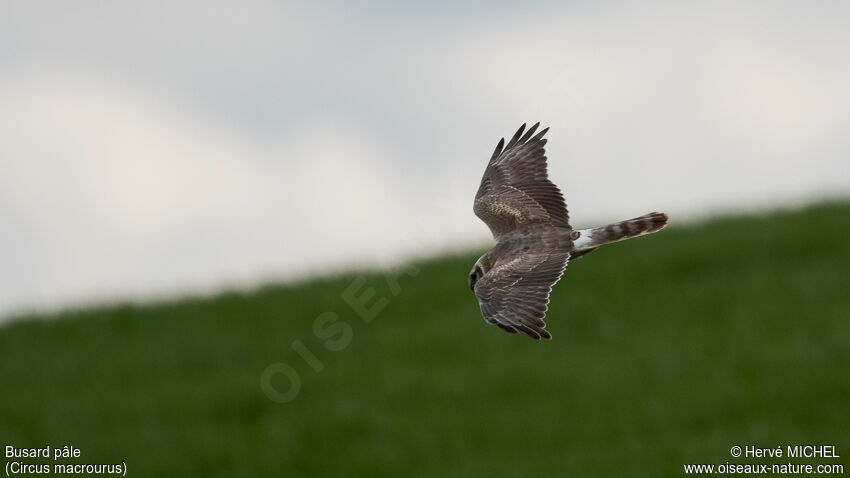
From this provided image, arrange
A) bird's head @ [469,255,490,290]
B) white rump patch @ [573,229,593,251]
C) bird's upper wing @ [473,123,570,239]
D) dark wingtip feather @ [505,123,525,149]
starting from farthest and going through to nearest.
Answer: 1. dark wingtip feather @ [505,123,525,149]
2. bird's upper wing @ [473,123,570,239]
3. white rump patch @ [573,229,593,251]
4. bird's head @ [469,255,490,290]

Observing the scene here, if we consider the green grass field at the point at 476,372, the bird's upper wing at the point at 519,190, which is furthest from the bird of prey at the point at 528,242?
the green grass field at the point at 476,372

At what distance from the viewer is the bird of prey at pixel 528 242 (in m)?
4.14

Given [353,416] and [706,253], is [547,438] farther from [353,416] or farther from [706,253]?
[706,253]

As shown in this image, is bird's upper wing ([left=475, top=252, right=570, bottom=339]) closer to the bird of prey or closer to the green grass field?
the bird of prey

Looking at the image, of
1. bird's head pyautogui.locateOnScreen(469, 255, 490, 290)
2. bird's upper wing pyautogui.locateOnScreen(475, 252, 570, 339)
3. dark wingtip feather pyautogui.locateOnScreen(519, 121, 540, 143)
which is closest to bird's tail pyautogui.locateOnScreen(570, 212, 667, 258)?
bird's upper wing pyautogui.locateOnScreen(475, 252, 570, 339)

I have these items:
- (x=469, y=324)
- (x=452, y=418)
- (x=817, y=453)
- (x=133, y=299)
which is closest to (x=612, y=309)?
(x=469, y=324)

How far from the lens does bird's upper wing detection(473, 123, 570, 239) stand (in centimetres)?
517

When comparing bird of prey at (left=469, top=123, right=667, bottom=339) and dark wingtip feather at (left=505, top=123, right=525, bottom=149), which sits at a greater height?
dark wingtip feather at (left=505, top=123, right=525, bottom=149)

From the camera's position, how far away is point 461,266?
33.3 m

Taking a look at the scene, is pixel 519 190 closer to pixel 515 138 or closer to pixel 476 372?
pixel 515 138

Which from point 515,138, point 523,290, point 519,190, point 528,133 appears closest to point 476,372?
point 515,138

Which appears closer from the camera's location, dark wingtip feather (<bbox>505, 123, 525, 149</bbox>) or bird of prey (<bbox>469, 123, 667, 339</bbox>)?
bird of prey (<bbox>469, 123, 667, 339</bbox>)

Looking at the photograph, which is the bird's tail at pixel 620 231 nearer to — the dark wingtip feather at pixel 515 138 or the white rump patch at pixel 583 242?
the white rump patch at pixel 583 242

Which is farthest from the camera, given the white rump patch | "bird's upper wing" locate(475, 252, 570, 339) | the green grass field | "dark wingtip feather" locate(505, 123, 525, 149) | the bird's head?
the green grass field
